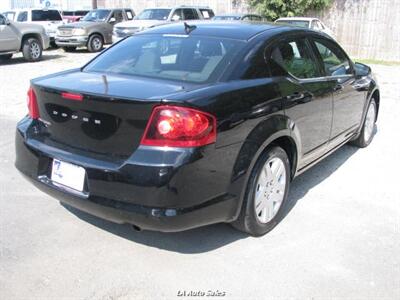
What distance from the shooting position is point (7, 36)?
15.0 meters

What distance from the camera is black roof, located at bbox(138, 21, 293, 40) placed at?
3.85m

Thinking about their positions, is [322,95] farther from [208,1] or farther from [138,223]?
[208,1]

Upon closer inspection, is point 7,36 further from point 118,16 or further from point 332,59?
point 332,59

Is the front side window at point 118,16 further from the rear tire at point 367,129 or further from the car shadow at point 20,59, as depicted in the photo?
the rear tire at point 367,129

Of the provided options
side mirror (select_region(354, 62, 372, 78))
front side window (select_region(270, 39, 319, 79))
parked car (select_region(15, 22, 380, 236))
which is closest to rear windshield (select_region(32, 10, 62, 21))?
side mirror (select_region(354, 62, 372, 78))

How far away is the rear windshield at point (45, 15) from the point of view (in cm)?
1926

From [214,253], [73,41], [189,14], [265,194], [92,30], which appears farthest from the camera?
[92,30]

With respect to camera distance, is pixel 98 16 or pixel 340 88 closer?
pixel 340 88

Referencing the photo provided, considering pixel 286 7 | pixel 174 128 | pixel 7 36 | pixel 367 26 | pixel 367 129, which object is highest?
pixel 286 7

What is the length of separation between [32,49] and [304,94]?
45.7ft

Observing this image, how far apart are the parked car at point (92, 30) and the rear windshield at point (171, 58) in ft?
50.2

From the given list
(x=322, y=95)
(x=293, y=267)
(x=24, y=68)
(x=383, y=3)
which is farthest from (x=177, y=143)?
(x=383, y=3)

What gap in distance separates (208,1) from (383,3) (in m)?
8.13

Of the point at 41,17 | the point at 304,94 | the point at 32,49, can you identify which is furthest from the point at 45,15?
the point at 304,94
